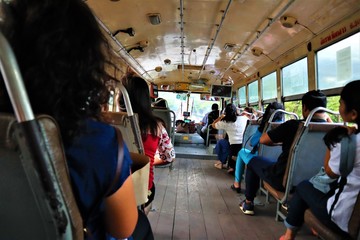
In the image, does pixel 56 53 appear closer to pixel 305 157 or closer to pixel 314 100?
pixel 305 157

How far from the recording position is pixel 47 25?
0.64 m

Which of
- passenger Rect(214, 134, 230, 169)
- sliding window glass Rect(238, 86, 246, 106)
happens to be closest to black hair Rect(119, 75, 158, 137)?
passenger Rect(214, 134, 230, 169)

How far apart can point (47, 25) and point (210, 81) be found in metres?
9.97

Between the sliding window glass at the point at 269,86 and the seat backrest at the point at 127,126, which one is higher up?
the sliding window glass at the point at 269,86

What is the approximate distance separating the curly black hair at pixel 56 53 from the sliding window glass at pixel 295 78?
15.2 ft

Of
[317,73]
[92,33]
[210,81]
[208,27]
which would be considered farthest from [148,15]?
[210,81]

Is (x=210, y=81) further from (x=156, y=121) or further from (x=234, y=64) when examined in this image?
(x=156, y=121)

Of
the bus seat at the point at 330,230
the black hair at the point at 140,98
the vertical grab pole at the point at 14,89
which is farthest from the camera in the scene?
the black hair at the point at 140,98

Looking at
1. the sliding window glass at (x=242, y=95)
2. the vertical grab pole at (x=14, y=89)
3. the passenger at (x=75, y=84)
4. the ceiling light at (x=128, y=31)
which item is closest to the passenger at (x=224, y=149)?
the ceiling light at (x=128, y=31)

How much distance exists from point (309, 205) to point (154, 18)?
370 centimetres

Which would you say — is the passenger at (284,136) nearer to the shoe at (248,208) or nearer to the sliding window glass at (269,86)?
Result: the shoe at (248,208)

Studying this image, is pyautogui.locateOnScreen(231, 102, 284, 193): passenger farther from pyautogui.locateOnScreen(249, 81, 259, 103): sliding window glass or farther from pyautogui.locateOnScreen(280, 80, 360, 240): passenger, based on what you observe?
pyautogui.locateOnScreen(249, 81, 259, 103): sliding window glass

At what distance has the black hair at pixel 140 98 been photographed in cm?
194

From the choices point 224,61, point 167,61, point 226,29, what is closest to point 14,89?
point 226,29
